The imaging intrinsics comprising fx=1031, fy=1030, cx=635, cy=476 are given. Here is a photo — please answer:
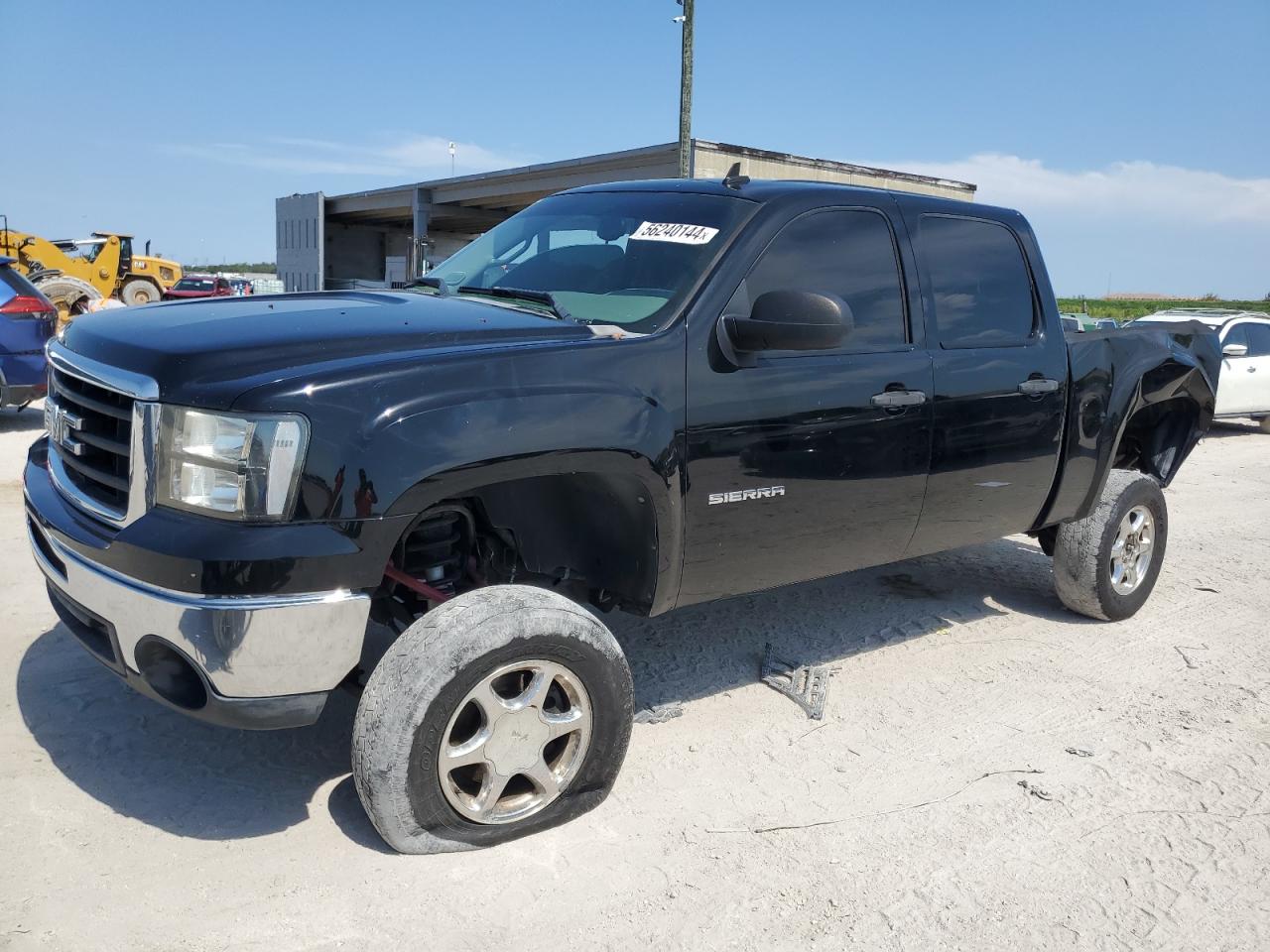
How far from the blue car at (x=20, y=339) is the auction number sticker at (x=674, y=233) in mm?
7884

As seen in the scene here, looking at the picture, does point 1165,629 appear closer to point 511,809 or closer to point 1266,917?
point 1266,917

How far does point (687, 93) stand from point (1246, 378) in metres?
10.6

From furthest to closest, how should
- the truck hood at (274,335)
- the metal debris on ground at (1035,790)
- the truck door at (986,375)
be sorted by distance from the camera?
the truck door at (986,375), the metal debris on ground at (1035,790), the truck hood at (274,335)

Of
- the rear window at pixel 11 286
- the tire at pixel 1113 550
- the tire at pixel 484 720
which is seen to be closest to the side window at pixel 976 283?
the tire at pixel 1113 550

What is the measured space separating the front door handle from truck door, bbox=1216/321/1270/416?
1123 centimetres

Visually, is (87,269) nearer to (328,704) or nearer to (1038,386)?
(328,704)

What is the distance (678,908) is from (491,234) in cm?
279

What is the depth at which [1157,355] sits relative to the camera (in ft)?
16.8

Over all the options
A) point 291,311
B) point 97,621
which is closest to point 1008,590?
point 291,311

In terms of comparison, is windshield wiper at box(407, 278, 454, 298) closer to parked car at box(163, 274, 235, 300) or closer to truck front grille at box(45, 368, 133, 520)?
truck front grille at box(45, 368, 133, 520)

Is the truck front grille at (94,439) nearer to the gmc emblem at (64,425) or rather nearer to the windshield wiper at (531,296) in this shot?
the gmc emblem at (64,425)

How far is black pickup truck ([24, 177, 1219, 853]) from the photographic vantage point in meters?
2.60

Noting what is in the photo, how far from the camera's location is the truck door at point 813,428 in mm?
3346

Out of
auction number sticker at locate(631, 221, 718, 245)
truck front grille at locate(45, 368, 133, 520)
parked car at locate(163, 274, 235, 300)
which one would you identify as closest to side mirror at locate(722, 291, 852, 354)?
auction number sticker at locate(631, 221, 718, 245)
